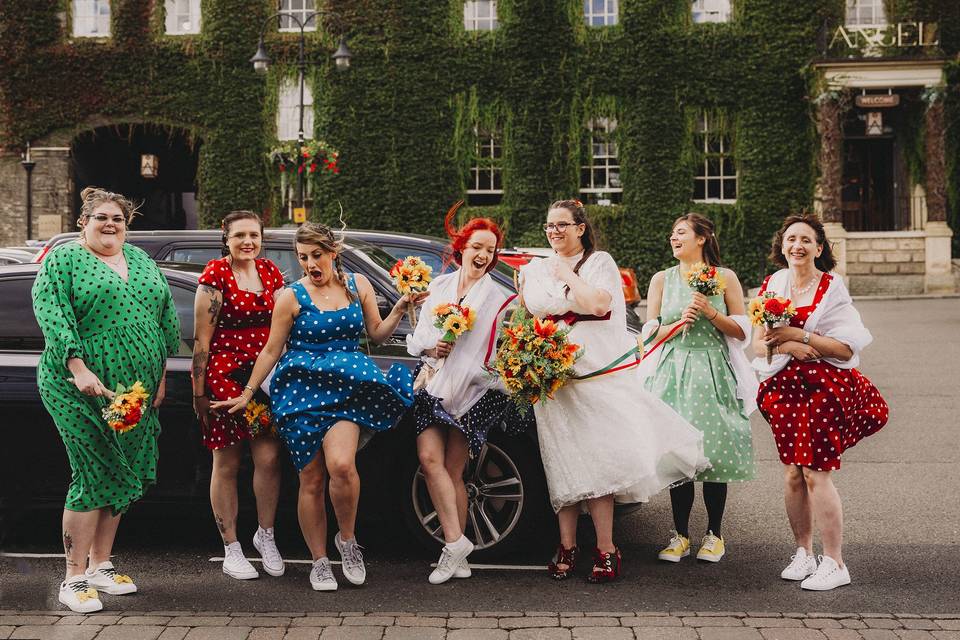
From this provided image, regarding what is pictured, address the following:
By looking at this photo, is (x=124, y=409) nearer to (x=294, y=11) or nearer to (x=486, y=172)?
(x=486, y=172)

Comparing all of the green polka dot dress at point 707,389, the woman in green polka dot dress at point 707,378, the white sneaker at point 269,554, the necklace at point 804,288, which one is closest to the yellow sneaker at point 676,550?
the woman in green polka dot dress at point 707,378

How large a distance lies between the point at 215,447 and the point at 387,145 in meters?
21.3

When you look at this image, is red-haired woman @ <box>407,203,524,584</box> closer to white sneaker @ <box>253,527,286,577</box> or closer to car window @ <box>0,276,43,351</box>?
white sneaker @ <box>253,527,286,577</box>

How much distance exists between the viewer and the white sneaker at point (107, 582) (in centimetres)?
479

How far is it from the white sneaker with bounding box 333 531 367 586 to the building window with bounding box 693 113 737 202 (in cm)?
2228

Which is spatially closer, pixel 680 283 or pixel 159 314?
pixel 159 314

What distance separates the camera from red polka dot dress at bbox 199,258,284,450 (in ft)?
16.3

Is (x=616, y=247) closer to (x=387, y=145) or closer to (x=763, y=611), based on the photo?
(x=387, y=145)

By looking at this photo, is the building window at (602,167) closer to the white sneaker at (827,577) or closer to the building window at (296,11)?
the building window at (296,11)

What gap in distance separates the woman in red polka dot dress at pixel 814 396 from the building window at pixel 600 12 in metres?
22.0

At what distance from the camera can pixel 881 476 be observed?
7363 millimetres

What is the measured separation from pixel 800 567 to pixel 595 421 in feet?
4.23

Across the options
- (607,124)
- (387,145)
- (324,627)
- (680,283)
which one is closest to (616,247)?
(607,124)

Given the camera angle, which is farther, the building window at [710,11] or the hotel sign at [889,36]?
the building window at [710,11]
